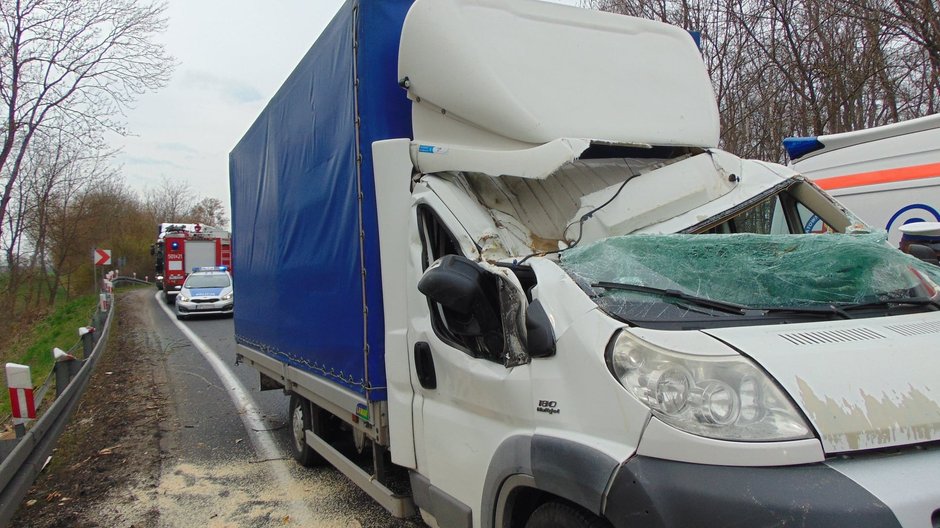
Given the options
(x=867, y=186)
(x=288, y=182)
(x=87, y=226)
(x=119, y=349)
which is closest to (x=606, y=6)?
(x=867, y=186)

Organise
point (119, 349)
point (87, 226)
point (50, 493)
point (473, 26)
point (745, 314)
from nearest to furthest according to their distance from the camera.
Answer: point (745, 314) < point (473, 26) < point (50, 493) < point (119, 349) < point (87, 226)

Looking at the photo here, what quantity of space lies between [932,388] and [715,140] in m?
2.30

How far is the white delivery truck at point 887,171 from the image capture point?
5.25 meters

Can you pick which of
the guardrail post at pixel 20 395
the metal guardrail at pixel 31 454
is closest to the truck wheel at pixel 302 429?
the metal guardrail at pixel 31 454

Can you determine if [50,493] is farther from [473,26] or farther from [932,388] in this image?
→ [932,388]

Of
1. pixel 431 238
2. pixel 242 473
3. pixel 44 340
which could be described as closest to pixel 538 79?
pixel 431 238

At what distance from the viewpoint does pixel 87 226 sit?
106 ft

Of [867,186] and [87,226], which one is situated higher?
[87,226]

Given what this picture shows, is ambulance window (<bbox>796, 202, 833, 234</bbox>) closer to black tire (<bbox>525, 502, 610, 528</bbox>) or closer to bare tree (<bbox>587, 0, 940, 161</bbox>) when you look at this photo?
black tire (<bbox>525, 502, 610, 528</bbox>)

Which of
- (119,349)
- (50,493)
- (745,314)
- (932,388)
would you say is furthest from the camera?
(119,349)

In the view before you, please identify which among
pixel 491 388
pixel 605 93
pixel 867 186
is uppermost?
pixel 605 93

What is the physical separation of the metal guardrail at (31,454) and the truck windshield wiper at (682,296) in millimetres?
4427

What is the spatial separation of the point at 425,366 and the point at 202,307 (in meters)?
19.7

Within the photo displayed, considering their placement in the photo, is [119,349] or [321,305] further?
[119,349]
